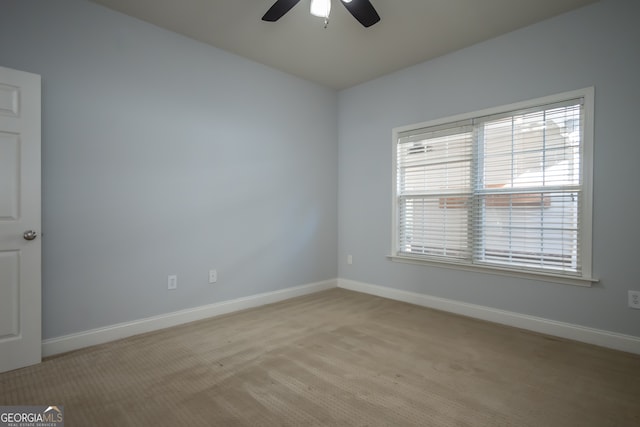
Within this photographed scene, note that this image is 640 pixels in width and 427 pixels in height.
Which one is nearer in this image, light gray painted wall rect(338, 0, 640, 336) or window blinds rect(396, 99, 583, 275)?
light gray painted wall rect(338, 0, 640, 336)

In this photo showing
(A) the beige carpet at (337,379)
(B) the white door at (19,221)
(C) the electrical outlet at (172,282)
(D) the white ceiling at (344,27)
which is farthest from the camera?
(C) the electrical outlet at (172,282)

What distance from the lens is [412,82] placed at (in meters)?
3.79

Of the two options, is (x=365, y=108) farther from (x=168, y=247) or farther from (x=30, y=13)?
(x=30, y=13)

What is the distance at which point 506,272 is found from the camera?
3100mm

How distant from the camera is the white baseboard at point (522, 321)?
2537mm

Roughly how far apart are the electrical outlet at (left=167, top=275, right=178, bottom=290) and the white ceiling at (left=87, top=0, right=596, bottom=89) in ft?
7.51

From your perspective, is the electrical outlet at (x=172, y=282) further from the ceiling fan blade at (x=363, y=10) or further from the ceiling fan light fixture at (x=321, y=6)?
the ceiling fan blade at (x=363, y=10)

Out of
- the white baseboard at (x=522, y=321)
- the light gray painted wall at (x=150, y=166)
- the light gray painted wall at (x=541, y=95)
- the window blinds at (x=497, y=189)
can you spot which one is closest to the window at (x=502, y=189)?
the window blinds at (x=497, y=189)

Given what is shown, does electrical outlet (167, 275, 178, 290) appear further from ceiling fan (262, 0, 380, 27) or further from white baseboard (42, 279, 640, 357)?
ceiling fan (262, 0, 380, 27)

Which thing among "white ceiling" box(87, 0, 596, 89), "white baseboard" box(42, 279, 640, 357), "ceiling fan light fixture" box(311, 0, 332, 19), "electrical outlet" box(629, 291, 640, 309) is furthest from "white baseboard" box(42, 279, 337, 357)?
→ "electrical outlet" box(629, 291, 640, 309)

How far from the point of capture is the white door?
217 cm

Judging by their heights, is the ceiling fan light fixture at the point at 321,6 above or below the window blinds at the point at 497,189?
above

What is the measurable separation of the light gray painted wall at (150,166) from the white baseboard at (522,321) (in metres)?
1.30

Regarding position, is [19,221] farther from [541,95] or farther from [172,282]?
[541,95]
